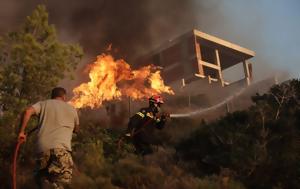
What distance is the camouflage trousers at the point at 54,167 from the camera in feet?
18.1

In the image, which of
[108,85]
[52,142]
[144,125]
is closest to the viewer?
[52,142]

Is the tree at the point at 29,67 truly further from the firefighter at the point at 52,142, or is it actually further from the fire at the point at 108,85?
the fire at the point at 108,85

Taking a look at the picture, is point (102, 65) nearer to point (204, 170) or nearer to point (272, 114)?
point (272, 114)

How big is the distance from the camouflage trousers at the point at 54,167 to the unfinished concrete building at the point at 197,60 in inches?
1445

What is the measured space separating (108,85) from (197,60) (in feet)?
71.4

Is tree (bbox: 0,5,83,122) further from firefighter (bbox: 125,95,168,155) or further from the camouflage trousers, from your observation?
the camouflage trousers

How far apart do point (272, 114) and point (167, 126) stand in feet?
15.7

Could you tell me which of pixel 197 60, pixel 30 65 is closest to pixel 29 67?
pixel 30 65

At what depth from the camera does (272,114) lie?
40.2 ft

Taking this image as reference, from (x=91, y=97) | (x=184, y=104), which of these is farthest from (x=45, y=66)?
(x=184, y=104)

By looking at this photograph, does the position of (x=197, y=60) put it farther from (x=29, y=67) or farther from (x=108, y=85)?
(x=29, y=67)

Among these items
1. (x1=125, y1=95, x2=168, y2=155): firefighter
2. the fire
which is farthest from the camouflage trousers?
the fire

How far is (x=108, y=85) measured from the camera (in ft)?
81.4

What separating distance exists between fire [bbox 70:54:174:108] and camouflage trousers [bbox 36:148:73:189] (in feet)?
50.7
